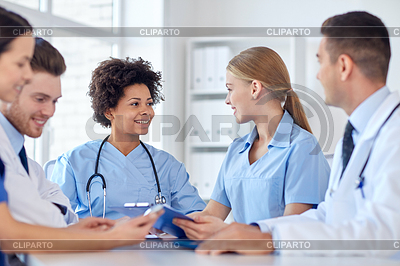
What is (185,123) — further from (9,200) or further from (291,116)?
(9,200)

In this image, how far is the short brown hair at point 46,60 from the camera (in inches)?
49.1

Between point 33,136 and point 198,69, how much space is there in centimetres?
231

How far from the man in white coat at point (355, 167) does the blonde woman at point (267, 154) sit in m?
0.25

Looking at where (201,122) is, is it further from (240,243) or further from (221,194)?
(240,243)

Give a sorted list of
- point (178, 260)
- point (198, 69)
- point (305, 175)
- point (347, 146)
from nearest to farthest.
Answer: point (178, 260)
point (347, 146)
point (305, 175)
point (198, 69)

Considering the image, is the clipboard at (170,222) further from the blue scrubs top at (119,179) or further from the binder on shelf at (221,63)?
the binder on shelf at (221,63)

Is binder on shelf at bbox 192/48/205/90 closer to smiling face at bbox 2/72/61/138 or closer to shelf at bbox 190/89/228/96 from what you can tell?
shelf at bbox 190/89/228/96

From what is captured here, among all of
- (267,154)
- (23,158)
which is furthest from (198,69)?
(23,158)

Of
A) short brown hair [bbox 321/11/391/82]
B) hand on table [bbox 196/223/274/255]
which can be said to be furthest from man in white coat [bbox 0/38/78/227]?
short brown hair [bbox 321/11/391/82]

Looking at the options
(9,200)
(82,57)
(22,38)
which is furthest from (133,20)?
(9,200)

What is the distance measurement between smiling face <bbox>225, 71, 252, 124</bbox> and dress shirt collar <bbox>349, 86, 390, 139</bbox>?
652mm

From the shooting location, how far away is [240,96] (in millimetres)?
1736

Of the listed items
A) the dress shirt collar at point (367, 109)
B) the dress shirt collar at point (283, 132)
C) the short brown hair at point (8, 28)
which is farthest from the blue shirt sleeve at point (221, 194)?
the short brown hair at point (8, 28)

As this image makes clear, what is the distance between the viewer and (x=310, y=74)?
128 inches
